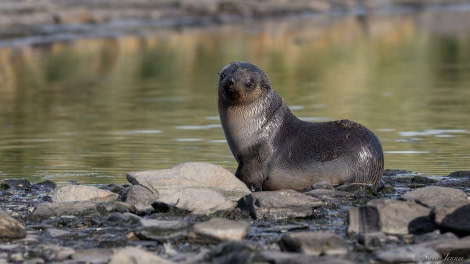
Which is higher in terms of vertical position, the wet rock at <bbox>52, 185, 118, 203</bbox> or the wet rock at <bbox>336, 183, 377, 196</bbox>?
the wet rock at <bbox>52, 185, 118, 203</bbox>

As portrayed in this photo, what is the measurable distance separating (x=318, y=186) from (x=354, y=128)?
0.83 meters

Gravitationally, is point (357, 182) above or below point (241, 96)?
below

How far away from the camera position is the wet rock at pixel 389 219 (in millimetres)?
8016

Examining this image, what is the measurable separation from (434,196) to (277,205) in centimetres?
133

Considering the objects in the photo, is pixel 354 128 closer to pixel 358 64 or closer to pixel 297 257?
pixel 297 257

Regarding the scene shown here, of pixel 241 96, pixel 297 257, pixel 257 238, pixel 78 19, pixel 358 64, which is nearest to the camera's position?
pixel 297 257

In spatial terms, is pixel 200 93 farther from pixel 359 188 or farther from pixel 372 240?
pixel 372 240

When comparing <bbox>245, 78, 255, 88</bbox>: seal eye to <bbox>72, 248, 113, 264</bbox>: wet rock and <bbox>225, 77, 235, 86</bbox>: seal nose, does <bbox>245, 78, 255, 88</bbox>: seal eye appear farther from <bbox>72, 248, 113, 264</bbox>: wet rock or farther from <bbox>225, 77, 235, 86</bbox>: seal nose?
<bbox>72, 248, 113, 264</bbox>: wet rock

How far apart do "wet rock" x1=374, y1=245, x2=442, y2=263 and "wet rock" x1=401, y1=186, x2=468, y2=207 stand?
4.90ft

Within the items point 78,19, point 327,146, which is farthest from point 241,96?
point 78,19

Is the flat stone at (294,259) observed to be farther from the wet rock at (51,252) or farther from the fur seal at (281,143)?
the fur seal at (281,143)

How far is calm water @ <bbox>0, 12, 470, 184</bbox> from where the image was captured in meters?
13.5

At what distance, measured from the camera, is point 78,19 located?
136 ft

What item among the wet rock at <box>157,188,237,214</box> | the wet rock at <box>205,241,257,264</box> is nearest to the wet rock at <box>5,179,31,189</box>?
the wet rock at <box>157,188,237,214</box>
